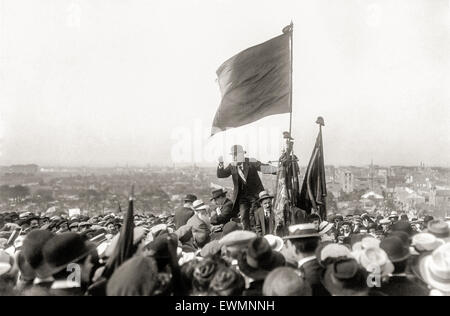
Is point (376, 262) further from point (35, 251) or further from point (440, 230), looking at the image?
point (35, 251)

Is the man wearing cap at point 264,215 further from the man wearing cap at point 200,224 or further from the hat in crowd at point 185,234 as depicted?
the hat in crowd at point 185,234

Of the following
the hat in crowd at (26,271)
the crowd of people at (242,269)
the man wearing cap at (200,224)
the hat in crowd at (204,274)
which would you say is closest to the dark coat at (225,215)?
the man wearing cap at (200,224)

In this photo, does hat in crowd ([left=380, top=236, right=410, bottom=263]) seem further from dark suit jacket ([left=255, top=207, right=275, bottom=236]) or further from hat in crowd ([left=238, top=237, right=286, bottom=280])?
dark suit jacket ([left=255, top=207, right=275, bottom=236])

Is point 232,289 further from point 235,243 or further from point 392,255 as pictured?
point 392,255

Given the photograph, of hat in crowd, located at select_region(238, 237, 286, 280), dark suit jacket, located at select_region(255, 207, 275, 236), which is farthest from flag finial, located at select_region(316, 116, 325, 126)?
hat in crowd, located at select_region(238, 237, 286, 280)

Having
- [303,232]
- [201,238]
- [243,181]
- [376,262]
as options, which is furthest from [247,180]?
[376,262]
